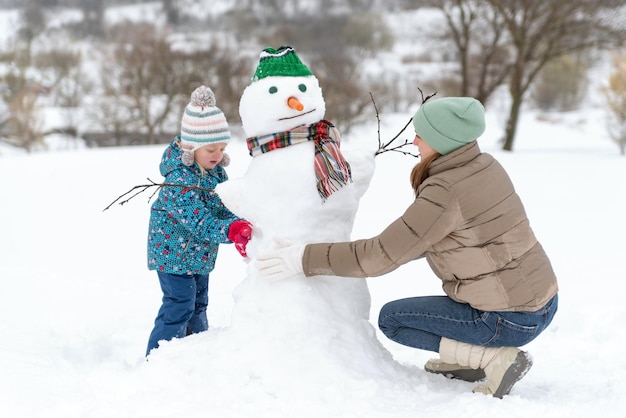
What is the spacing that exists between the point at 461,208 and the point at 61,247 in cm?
431

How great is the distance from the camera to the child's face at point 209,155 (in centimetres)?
245

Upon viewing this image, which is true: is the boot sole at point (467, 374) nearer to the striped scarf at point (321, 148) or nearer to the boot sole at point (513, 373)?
the boot sole at point (513, 373)

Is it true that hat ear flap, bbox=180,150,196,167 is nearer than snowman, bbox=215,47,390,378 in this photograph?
No

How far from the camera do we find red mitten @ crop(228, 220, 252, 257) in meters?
2.12

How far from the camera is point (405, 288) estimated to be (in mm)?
3902

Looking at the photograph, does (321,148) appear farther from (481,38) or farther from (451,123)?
(481,38)

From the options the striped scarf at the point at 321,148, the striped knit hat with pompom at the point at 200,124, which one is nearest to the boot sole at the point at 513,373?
the striped scarf at the point at 321,148

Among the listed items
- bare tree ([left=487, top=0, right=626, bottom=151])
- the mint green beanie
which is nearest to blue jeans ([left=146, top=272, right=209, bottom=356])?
the mint green beanie

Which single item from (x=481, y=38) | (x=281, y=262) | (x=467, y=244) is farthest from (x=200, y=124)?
(x=481, y=38)

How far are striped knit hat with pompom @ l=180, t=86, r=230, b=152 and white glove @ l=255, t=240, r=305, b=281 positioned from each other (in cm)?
71

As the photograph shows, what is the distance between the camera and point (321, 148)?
1981 millimetres

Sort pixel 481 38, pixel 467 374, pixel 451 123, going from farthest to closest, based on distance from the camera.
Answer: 1. pixel 481 38
2. pixel 467 374
3. pixel 451 123

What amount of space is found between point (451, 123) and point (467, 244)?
0.41 meters

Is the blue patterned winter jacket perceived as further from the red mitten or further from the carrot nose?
the carrot nose
